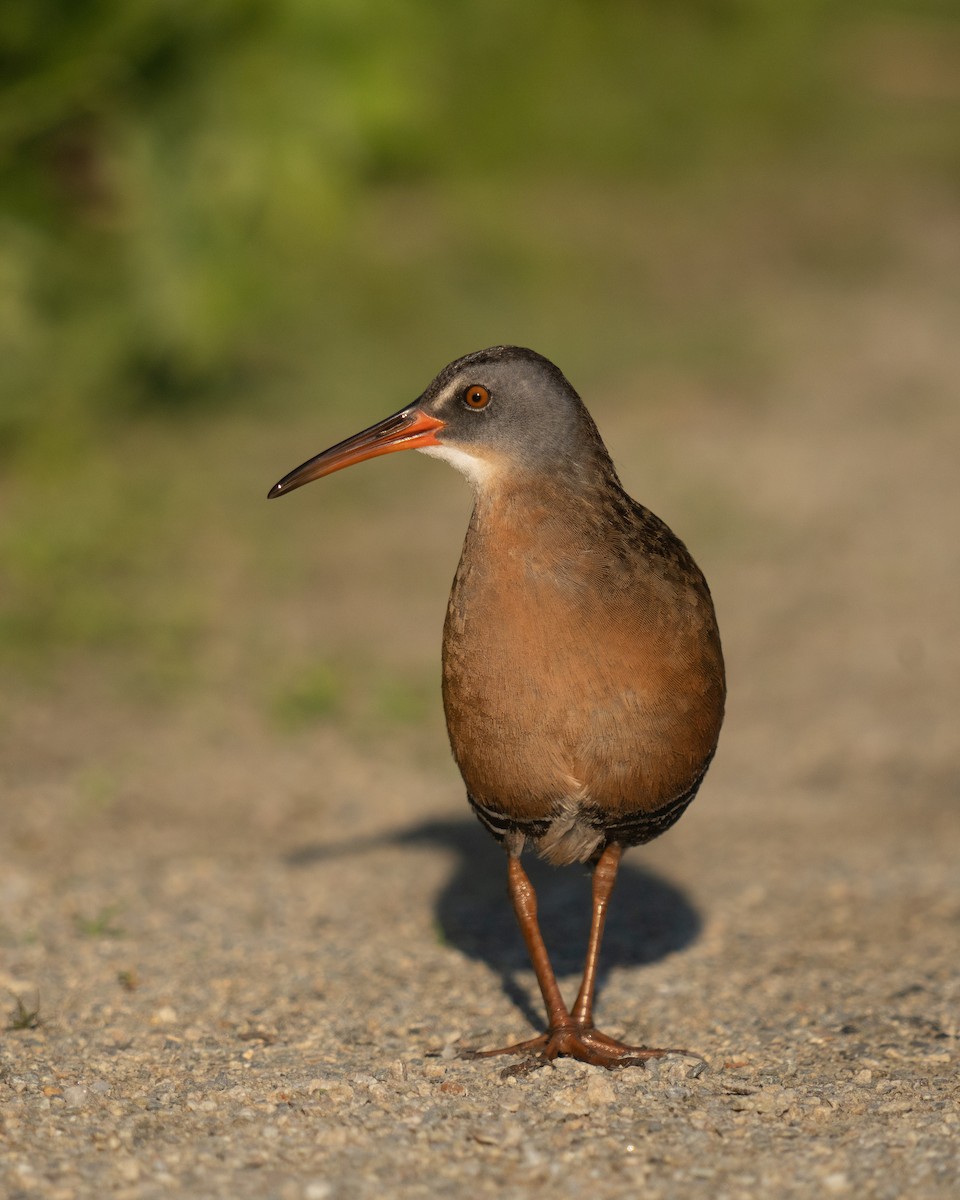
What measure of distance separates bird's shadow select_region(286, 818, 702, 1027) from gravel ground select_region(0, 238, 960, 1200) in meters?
0.02

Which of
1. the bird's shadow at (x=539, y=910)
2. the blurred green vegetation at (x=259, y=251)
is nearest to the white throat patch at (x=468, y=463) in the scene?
the bird's shadow at (x=539, y=910)

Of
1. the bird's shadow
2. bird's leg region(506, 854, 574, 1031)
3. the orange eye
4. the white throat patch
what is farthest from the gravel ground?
the orange eye

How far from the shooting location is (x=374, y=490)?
11766 millimetres

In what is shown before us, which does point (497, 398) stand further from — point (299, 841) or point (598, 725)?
point (299, 841)

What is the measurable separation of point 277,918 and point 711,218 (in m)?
13.9

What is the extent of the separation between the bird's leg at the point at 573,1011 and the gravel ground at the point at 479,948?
0.14 metres

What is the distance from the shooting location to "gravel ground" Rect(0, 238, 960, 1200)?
4.16m

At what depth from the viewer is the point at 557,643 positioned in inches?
174

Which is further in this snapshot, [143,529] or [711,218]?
[711,218]

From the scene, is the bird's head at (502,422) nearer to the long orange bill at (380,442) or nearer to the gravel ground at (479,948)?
the long orange bill at (380,442)

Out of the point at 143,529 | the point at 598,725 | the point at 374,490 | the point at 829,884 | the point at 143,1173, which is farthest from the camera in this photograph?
the point at 374,490

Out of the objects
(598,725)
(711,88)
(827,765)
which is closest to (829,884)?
(827,765)

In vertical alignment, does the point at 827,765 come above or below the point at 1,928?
above

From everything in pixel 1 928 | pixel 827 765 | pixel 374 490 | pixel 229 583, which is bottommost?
pixel 1 928
